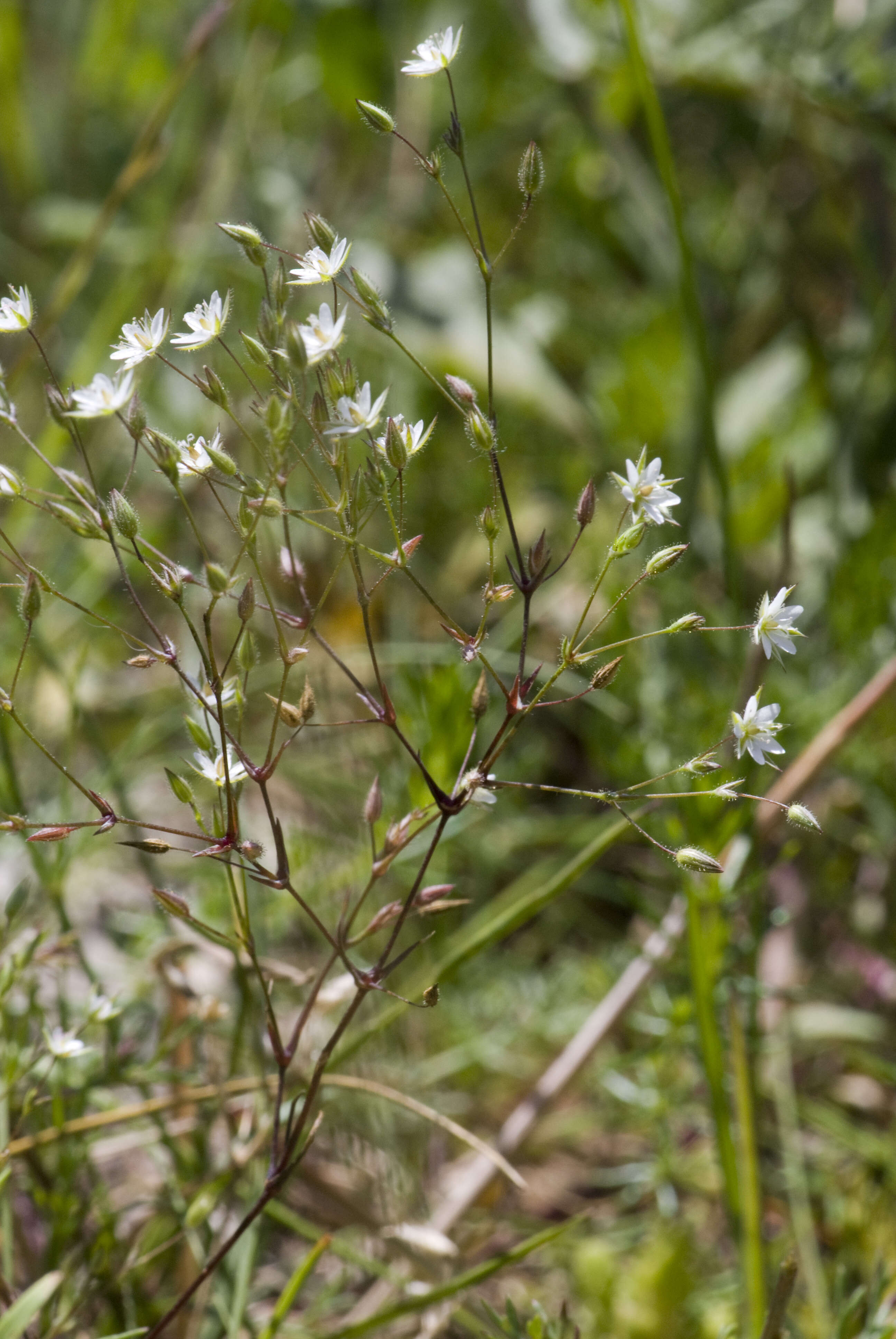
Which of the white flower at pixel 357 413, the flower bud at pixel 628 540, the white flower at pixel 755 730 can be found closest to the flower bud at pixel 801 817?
the white flower at pixel 755 730

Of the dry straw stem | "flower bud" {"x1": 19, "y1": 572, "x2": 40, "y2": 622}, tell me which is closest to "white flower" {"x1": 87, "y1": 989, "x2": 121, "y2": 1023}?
"flower bud" {"x1": 19, "y1": 572, "x2": 40, "y2": 622}

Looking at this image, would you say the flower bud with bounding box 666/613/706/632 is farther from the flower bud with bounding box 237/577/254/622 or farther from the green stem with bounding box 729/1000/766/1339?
the green stem with bounding box 729/1000/766/1339

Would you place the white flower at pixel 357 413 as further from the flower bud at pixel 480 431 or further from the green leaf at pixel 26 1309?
the green leaf at pixel 26 1309

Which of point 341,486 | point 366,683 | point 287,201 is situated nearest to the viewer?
point 341,486

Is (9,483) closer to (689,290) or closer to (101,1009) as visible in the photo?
(101,1009)

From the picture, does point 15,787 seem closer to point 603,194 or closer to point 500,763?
point 500,763

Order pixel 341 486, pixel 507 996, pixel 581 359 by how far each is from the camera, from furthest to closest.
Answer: pixel 581 359 < pixel 507 996 < pixel 341 486

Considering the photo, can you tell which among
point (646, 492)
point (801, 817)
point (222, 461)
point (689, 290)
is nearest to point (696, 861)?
point (801, 817)

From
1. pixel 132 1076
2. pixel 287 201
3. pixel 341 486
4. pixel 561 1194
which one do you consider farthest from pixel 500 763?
pixel 287 201
